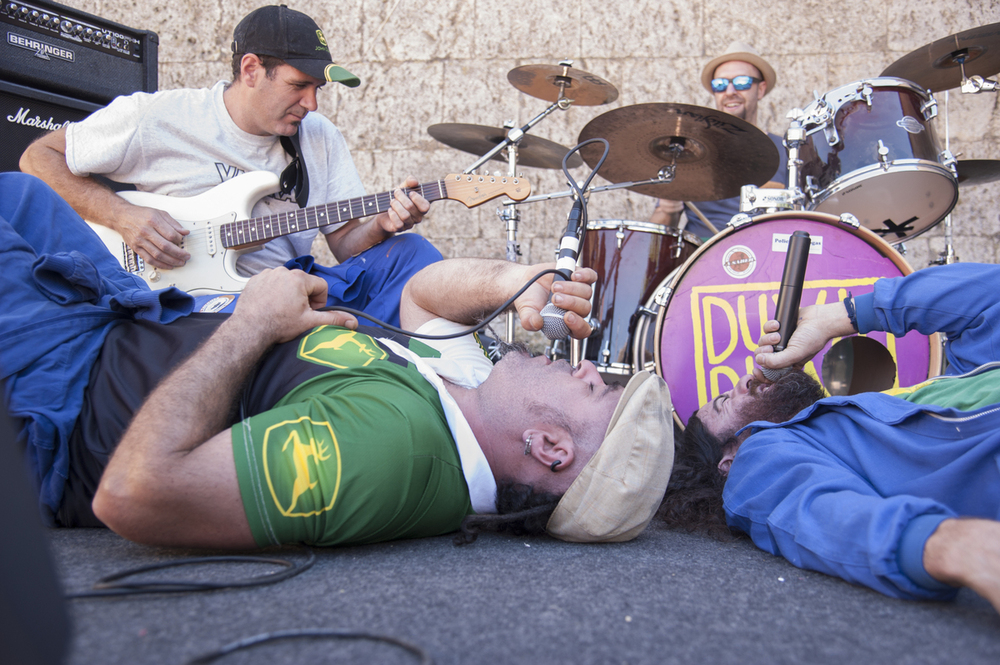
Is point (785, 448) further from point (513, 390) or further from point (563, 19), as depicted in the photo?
point (563, 19)

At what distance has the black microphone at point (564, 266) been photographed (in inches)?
Answer: 61.9

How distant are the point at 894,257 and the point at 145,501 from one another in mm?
2363

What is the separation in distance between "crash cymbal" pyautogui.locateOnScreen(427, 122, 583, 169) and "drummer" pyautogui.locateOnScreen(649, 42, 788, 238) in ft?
2.39

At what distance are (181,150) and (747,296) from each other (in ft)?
7.37

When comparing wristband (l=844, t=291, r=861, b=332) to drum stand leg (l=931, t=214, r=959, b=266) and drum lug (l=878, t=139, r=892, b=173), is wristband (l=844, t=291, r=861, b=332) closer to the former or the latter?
drum lug (l=878, t=139, r=892, b=173)

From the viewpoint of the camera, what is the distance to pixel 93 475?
4.68 feet

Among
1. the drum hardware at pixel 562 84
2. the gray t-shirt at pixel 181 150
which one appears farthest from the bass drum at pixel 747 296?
the gray t-shirt at pixel 181 150

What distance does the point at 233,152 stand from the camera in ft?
8.96

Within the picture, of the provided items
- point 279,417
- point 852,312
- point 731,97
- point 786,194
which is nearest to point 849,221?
point 786,194

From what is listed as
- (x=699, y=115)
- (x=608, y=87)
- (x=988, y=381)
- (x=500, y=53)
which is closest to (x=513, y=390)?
(x=988, y=381)

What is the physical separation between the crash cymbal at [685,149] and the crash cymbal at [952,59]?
849mm

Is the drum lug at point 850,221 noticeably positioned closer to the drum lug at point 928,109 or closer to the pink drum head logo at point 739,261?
the pink drum head logo at point 739,261

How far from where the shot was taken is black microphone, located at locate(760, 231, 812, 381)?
2.03 m

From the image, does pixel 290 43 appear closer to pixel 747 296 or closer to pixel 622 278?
pixel 622 278
